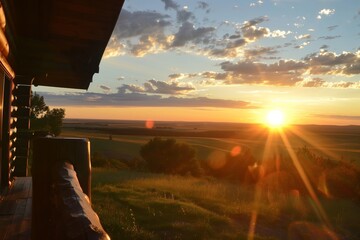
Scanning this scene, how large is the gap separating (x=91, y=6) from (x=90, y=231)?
359 cm

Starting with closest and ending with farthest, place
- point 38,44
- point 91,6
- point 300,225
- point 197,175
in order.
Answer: point 91,6
point 38,44
point 300,225
point 197,175

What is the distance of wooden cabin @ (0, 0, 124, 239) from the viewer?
185 cm

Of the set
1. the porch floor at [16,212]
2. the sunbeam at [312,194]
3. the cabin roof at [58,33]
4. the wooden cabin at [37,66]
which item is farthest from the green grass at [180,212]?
the cabin roof at [58,33]

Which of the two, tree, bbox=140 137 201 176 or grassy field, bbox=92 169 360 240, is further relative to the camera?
tree, bbox=140 137 201 176

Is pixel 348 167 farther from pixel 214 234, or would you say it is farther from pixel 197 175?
pixel 214 234

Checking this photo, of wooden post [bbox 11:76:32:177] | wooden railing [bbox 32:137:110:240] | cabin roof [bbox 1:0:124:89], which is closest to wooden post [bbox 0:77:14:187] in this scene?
cabin roof [bbox 1:0:124:89]

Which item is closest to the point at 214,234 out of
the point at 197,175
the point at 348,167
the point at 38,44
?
the point at 38,44

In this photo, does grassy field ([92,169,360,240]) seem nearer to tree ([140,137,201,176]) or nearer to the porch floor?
the porch floor

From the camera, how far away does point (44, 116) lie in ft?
61.3

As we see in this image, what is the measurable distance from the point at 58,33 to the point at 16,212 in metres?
2.65

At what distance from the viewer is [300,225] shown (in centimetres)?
1081

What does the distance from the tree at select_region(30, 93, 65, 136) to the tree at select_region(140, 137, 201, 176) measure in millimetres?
11745

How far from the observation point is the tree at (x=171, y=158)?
29672mm

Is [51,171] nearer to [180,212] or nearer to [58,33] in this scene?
[58,33]
